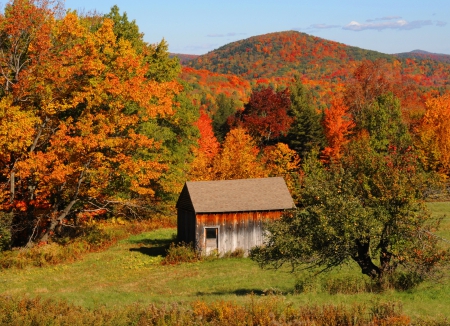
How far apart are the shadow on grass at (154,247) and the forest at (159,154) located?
338cm

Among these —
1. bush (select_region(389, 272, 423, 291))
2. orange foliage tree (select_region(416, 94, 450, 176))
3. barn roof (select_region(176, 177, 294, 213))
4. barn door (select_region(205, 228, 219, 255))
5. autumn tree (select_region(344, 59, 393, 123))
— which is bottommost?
barn door (select_region(205, 228, 219, 255))

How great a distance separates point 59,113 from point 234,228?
14.9 metres

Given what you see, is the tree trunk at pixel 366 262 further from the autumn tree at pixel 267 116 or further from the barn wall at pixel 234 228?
the autumn tree at pixel 267 116

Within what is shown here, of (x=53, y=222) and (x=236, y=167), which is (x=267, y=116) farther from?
(x=53, y=222)

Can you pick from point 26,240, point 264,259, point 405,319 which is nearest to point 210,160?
point 26,240

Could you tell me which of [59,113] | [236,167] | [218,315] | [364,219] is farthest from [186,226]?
[218,315]

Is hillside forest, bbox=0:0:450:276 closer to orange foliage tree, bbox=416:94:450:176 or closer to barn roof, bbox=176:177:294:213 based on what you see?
orange foliage tree, bbox=416:94:450:176

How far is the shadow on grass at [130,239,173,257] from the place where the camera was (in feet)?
121

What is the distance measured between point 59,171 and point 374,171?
20902mm

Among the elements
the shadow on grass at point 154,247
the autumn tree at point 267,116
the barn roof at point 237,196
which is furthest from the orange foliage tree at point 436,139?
the shadow on grass at point 154,247

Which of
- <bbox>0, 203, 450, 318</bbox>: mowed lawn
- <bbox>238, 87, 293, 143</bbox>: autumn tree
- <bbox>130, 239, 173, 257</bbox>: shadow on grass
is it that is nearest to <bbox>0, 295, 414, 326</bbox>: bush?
<bbox>0, 203, 450, 318</bbox>: mowed lawn

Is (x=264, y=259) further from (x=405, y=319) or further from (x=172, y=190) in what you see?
(x=172, y=190)

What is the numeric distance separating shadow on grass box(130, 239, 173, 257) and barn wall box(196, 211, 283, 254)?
356 cm

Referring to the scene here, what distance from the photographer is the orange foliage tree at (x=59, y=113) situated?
3419 centimetres
